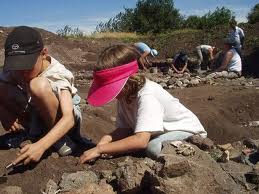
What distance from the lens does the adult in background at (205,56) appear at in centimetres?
1484

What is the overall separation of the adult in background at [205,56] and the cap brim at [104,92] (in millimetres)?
11614

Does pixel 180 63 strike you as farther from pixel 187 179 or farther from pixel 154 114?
pixel 187 179

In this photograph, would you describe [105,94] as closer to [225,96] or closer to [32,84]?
[32,84]

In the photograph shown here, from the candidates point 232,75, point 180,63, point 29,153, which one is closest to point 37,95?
point 29,153

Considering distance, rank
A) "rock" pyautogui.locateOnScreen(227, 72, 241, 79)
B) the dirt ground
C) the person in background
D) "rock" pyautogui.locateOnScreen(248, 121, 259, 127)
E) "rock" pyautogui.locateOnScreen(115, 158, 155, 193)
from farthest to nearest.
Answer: the person in background → "rock" pyautogui.locateOnScreen(227, 72, 241, 79) → "rock" pyautogui.locateOnScreen(248, 121, 259, 127) → the dirt ground → "rock" pyautogui.locateOnScreen(115, 158, 155, 193)

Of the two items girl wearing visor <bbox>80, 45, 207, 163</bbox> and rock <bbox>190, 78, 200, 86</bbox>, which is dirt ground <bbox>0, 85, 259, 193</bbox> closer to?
girl wearing visor <bbox>80, 45, 207, 163</bbox>

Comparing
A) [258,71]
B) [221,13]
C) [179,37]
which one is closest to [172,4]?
[221,13]

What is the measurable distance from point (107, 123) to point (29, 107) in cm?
250

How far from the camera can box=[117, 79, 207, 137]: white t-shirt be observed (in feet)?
10.8

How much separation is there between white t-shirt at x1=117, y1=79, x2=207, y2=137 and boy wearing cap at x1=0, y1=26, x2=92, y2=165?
404 mm

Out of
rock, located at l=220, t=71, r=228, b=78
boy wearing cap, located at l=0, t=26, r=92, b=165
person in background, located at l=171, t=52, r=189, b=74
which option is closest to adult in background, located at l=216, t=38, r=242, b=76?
rock, located at l=220, t=71, r=228, b=78

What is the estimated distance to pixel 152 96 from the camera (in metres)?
3.37

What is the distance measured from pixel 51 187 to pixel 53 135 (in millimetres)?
337

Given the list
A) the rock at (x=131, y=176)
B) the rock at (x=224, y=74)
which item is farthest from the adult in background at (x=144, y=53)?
the rock at (x=224, y=74)
